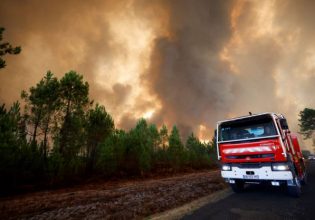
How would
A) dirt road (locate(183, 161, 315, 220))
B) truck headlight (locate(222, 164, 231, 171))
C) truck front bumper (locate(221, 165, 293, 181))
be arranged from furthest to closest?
1. truck headlight (locate(222, 164, 231, 171))
2. truck front bumper (locate(221, 165, 293, 181))
3. dirt road (locate(183, 161, 315, 220))

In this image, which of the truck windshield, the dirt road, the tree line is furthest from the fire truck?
the tree line

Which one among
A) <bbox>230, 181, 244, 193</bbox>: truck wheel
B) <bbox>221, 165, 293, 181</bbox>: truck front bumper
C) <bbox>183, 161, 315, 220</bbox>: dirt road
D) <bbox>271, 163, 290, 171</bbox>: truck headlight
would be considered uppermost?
<bbox>271, 163, 290, 171</bbox>: truck headlight

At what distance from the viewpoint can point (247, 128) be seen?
7750mm

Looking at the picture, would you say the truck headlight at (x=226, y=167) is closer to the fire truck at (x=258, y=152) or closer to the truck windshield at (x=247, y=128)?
the fire truck at (x=258, y=152)

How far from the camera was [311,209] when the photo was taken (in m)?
5.54

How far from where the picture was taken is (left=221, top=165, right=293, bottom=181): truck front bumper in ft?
21.0

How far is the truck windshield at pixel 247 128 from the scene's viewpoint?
7191 mm

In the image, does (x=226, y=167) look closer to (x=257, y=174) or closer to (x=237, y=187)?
(x=257, y=174)

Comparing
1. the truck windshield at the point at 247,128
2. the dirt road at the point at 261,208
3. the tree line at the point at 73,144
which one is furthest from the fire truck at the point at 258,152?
the tree line at the point at 73,144

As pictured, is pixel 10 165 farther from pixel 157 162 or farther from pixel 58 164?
pixel 157 162

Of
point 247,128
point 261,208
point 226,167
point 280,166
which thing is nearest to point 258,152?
point 280,166

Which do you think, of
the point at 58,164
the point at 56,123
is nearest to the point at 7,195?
the point at 58,164

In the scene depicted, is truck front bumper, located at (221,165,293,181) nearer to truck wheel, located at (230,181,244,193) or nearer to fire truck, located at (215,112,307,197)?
fire truck, located at (215,112,307,197)

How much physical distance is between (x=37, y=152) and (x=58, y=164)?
118 inches
